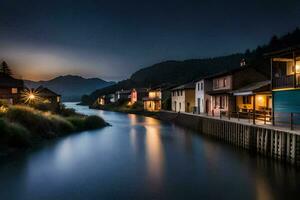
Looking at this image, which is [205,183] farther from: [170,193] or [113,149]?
[113,149]

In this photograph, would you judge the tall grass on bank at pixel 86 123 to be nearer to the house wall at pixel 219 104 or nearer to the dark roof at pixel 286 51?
the house wall at pixel 219 104

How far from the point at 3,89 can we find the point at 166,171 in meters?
45.7

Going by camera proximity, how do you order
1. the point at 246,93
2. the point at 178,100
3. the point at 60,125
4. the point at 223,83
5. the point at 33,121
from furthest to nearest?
the point at 178,100
the point at 223,83
the point at 60,125
the point at 246,93
the point at 33,121

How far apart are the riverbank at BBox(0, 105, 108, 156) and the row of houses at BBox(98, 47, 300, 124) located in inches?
841

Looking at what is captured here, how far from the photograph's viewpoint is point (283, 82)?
24391 millimetres

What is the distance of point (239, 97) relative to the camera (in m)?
40.2

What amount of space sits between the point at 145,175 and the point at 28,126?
721 inches

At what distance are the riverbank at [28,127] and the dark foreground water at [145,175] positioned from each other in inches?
70.5

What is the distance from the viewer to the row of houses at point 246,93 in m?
24.0

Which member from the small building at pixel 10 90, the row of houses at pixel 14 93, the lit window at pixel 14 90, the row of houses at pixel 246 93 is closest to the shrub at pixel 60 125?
the row of houses at pixel 14 93

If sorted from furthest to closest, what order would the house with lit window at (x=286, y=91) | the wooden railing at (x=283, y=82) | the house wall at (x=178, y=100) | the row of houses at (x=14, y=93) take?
the house wall at (x=178, y=100), the row of houses at (x=14, y=93), the wooden railing at (x=283, y=82), the house with lit window at (x=286, y=91)

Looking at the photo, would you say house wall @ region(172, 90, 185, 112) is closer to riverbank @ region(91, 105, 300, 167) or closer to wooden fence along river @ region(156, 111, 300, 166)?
riverbank @ region(91, 105, 300, 167)

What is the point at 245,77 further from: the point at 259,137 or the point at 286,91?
the point at 259,137

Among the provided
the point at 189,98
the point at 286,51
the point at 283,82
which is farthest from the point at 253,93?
the point at 189,98
